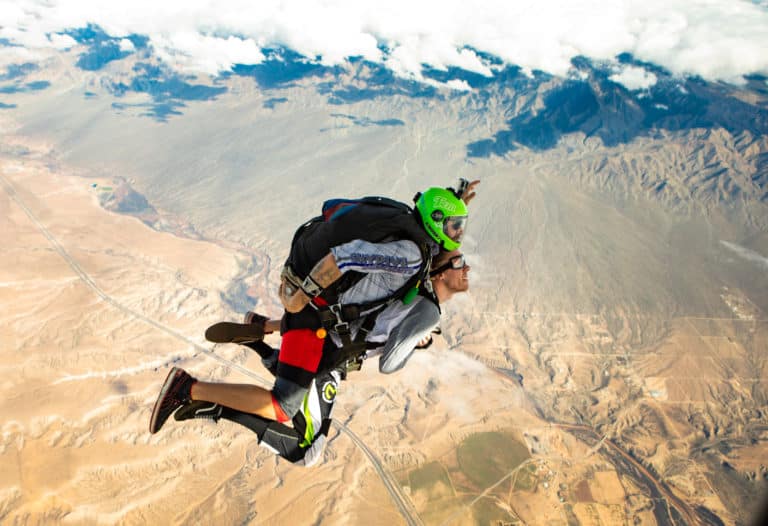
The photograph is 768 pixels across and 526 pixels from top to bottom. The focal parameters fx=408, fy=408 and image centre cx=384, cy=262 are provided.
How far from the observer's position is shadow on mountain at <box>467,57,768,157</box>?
451 feet

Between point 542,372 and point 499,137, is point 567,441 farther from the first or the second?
point 499,137

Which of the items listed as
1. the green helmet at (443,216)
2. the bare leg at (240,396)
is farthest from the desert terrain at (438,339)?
the bare leg at (240,396)

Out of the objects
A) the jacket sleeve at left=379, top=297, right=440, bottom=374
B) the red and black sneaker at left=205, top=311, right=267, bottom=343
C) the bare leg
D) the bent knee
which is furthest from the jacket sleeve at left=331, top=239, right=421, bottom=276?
the red and black sneaker at left=205, top=311, right=267, bottom=343

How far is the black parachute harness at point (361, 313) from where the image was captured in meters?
3.43

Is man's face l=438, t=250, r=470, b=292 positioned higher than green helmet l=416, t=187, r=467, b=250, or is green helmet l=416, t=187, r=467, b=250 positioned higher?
green helmet l=416, t=187, r=467, b=250

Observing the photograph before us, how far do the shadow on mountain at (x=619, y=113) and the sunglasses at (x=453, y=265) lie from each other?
147m

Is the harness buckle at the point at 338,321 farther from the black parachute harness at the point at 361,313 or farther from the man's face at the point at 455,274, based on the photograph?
the man's face at the point at 455,274

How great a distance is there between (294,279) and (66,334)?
55394 millimetres

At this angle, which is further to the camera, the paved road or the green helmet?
the paved road

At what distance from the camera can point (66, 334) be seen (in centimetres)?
4575

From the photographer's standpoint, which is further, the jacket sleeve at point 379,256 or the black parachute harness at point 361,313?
the black parachute harness at point 361,313

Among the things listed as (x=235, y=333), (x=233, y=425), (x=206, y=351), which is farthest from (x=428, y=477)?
(x=235, y=333)

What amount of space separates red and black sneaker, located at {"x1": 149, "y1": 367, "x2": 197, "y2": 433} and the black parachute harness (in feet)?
4.44

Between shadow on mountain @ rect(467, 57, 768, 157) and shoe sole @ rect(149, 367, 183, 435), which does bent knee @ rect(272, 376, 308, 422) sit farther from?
shadow on mountain @ rect(467, 57, 768, 157)
